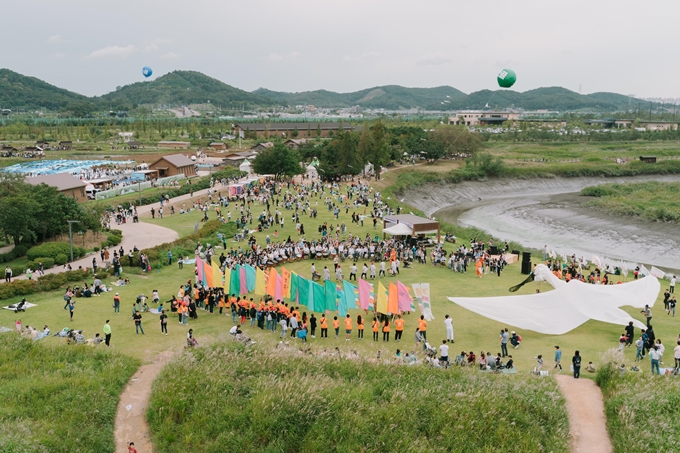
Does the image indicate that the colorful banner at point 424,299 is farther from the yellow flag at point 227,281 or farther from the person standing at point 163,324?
the person standing at point 163,324

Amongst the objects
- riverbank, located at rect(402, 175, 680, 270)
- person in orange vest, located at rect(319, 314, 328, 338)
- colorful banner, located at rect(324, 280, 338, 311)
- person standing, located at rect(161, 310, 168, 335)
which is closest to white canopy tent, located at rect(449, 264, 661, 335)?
colorful banner, located at rect(324, 280, 338, 311)

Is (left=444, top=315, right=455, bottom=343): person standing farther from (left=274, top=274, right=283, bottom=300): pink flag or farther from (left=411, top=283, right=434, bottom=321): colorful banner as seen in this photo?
(left=274, top=274, right=283, bottom=300): pink flag

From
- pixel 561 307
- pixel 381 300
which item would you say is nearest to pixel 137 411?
pixel 381 300

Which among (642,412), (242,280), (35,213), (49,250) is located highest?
(35,213)

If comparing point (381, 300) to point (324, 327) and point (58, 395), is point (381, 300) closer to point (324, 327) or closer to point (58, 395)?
point (324, 327)

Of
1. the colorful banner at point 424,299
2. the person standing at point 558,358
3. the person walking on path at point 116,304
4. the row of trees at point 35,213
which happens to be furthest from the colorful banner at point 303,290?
the row of trees at point 35,213

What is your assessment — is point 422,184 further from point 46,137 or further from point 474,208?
point 46,137
